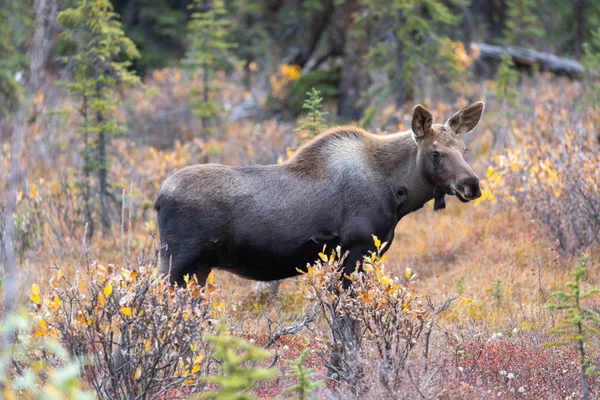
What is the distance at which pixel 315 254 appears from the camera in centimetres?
624

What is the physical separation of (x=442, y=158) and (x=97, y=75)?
607cm

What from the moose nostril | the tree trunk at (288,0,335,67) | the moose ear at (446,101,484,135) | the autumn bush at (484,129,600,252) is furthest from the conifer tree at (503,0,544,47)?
the moose nostril

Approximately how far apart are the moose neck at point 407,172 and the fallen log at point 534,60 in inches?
619

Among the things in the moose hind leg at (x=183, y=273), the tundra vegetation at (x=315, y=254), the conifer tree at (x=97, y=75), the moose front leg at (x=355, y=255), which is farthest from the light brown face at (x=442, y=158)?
the conifer tree at (x=97, y=75)

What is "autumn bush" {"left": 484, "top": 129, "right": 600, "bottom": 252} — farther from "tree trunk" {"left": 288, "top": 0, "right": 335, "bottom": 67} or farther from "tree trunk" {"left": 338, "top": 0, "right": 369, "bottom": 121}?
"tree trunk" {"left": 288, "top": 0, "right": 335, "bottom": 67}

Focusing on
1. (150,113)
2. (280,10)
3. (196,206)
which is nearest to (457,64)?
(280,10)

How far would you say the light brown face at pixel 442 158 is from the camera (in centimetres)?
595

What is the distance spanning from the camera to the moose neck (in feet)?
20.7

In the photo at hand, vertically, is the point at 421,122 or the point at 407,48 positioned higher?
the point at 421,122

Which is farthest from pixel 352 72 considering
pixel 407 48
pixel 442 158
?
pixel 442 158

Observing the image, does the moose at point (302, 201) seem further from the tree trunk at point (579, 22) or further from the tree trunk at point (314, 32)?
the tree trunk at point (579, 22)

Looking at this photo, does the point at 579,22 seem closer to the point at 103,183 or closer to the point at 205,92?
the point at 205,92

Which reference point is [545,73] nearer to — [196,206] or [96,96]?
[96,96]

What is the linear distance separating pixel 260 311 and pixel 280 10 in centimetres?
1222
